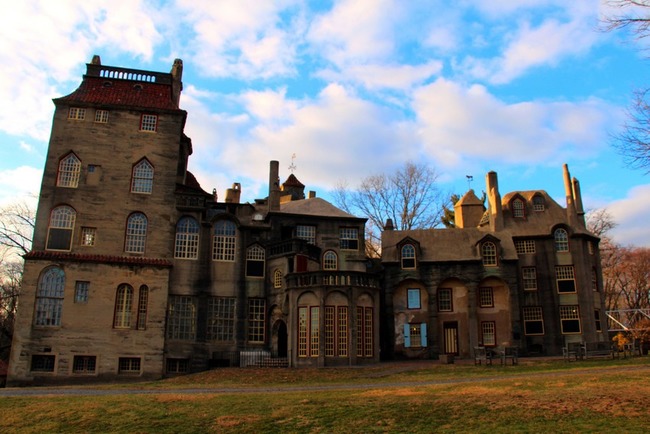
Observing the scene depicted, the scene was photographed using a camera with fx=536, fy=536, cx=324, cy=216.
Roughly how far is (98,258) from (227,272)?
8089mm

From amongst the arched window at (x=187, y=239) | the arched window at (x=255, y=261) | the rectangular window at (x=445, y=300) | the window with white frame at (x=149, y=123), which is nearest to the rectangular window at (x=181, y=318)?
the arched window at (x=187, y=239)

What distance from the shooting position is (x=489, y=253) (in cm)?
3916

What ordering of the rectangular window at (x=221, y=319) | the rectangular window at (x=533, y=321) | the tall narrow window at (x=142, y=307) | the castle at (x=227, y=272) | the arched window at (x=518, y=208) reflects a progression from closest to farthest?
the castle at (x=227, y=272)
the tall narrow window at (x=142, y=307)
the rectangular window at (x=221, y=319)
the rectangular window at (x=533, y=321)
the arched window at (x=518, y=208)

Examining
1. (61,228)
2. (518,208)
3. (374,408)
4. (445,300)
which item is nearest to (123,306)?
(61,228)

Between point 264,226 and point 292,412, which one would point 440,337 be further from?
point 292,412

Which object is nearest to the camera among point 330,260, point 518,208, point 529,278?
point 330,260

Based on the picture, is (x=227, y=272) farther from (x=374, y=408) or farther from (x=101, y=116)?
(x=374, y=408)

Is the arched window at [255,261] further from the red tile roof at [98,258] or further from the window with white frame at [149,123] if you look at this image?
the window with white frame at [149,123]

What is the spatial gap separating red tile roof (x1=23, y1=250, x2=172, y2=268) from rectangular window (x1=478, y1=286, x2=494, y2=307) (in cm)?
2194

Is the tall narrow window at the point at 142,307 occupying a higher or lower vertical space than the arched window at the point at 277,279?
lower

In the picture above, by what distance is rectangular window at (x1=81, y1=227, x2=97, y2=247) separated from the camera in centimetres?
3438

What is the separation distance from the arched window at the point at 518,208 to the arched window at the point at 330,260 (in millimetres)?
14956

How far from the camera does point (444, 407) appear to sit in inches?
604

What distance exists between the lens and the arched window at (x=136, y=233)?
1378 inches
